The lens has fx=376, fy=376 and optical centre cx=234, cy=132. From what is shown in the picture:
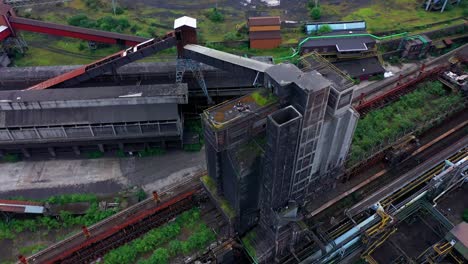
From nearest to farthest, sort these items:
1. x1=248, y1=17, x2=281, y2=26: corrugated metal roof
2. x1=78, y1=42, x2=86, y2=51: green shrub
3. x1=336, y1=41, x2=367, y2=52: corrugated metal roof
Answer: x1=336, y1=41, x2=367, y2=52: corrugated metal roof
x1=248, y1=17, x2=281, y2=26: corrugated metal roof
x1=78, y1=42, x2=86, y2=51: green shrub

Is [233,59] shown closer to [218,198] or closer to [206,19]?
[218,198]

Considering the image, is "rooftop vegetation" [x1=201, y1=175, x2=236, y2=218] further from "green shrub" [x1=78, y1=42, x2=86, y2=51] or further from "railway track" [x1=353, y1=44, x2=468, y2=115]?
"green shrub" [x1=78, y1=42, x2=86, y2=51]

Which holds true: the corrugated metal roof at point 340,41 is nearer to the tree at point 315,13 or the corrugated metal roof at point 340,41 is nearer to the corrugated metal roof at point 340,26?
the corrugated metal roof at point 340,26

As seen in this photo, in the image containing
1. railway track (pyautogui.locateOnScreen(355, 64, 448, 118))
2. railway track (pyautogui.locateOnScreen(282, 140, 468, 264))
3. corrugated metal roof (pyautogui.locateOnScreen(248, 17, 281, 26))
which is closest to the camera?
railway track (pyautogui.locateOnScreen(282, 140, 468, 264))

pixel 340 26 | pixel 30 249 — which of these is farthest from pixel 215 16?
pixel 30 249

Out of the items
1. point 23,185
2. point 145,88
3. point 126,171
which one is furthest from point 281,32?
point 23,185

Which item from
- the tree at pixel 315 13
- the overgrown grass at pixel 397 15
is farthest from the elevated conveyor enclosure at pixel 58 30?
the overgrown grass at pixel 397 15

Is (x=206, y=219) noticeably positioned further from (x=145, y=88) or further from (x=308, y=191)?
(x=145, y=88)

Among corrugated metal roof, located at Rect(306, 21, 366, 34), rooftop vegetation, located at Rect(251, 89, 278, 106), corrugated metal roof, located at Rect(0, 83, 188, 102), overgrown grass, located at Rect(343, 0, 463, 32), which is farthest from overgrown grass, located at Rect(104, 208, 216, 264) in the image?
overgrown grass, located at Rect(343, 0, 463, 32)
